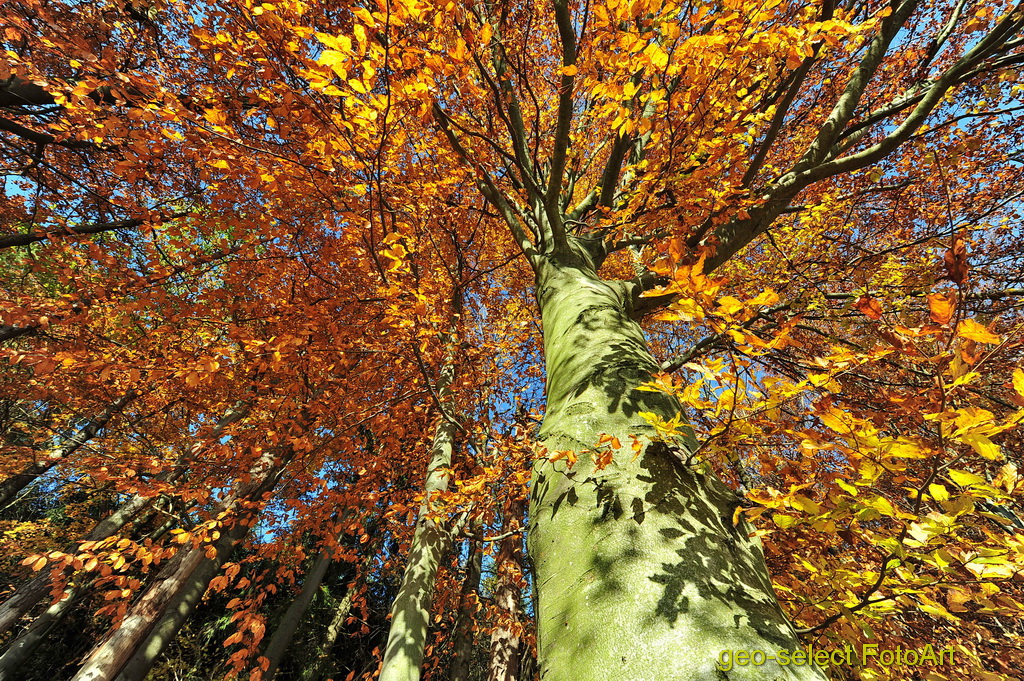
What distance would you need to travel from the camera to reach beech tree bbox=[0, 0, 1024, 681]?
49.9 inches

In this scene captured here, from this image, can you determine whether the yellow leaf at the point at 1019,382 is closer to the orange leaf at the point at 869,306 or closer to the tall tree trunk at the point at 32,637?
the orange leaf at the point at 869,306

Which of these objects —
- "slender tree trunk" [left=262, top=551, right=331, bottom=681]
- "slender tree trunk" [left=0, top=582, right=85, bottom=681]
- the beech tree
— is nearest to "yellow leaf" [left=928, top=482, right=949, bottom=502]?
the beech tree

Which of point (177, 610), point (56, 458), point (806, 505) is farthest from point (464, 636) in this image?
point (806, 505)

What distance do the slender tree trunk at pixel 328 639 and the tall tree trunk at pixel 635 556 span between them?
12642 mm

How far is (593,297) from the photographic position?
2.58 meters

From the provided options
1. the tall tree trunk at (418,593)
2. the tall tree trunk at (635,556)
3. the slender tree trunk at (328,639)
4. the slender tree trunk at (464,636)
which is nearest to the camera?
the tall tree trunk at (635,556)

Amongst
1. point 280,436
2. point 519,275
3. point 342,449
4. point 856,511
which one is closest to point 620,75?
point 856,511

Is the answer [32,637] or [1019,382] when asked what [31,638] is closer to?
[32,637]

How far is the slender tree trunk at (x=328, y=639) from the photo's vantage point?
10.2m

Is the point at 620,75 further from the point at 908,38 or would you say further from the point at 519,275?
the point at 908,38

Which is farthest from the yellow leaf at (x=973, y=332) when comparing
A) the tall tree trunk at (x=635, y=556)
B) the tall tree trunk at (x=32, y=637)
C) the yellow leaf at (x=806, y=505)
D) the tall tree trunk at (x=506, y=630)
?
the tall tree trunk at (x=32, y=637)

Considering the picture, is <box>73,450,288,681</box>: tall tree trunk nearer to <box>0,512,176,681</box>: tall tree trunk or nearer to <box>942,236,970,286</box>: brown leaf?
A: <box>0,512,176,681</box>: tall tree trunk

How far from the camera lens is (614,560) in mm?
1240

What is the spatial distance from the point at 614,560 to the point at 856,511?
0.89 metres
